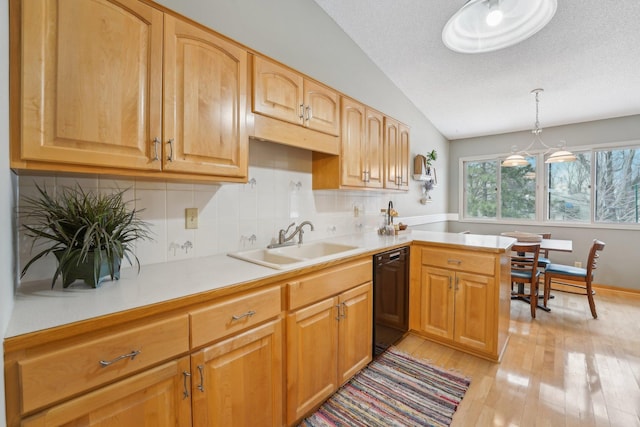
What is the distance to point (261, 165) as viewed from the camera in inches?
77.0

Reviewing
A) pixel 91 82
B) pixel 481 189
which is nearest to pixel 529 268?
pixel 481 189

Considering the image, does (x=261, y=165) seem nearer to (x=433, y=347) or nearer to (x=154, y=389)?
(x=154, y=389)

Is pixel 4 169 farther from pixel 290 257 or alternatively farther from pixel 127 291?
pixel 290 257

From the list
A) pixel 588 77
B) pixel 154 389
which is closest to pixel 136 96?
pixel 154 389

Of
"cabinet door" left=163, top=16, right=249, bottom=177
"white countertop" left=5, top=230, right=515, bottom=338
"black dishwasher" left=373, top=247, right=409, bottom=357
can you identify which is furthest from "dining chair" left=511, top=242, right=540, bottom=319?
"cabinet door" left=163, top=16, right=249, bottom=177

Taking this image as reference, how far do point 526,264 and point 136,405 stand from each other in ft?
11.3

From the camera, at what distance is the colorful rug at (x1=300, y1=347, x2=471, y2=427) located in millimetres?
1557

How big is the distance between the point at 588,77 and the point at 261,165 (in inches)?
143

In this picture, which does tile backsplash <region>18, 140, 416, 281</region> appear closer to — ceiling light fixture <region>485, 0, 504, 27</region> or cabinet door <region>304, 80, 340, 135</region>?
cabinet door <region>304, 80, 340, 135</region>

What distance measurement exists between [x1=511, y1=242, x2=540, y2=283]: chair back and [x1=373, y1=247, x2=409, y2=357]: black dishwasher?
142 centimetres

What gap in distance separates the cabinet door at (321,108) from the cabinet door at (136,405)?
60.6 inches

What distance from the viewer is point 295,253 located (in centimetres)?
209

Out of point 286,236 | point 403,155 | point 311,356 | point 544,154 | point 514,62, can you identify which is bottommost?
point 311,356

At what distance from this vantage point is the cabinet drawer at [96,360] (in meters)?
0.71
